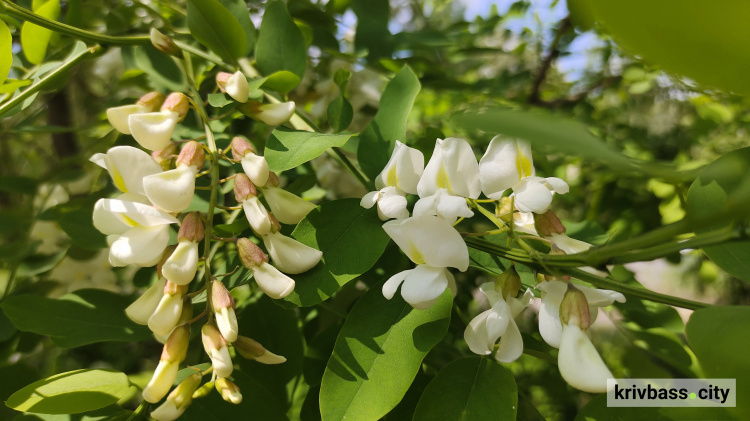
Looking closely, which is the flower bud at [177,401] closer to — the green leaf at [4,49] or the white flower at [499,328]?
the white flower at [499,328]

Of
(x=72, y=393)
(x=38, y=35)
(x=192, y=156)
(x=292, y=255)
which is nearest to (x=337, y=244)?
(x=292, y=255)

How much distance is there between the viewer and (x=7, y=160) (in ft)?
4.76

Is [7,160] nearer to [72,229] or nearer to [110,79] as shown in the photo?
[110,79]

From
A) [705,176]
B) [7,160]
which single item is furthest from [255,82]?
[7,160]

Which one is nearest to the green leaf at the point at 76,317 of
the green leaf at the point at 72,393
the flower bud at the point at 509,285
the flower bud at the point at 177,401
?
the green leaf at the point at 72,393

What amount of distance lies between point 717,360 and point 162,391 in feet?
1.28

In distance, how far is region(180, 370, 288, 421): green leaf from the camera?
50cm

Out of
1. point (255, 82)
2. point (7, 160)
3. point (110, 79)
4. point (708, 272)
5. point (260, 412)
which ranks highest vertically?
point (255, 82)

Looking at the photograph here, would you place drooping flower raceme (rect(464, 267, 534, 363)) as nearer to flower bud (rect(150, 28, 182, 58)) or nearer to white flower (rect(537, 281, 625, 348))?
white flower (rect(537, 281, 625, 348))

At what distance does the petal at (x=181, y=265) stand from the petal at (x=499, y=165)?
26 cm

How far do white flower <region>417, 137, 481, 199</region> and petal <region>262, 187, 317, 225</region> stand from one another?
4.4 inches

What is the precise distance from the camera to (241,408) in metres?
0.50

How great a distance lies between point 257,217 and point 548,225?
0.26 m

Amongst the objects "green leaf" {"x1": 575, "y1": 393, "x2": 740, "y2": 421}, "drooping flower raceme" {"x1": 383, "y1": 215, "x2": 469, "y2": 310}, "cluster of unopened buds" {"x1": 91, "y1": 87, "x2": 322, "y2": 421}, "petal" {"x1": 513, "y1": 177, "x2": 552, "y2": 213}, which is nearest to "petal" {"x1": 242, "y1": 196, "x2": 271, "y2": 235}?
"cluster of unopened buds" {"x1": 91, "y1": 87, "x2": 322, "y2": 421}
